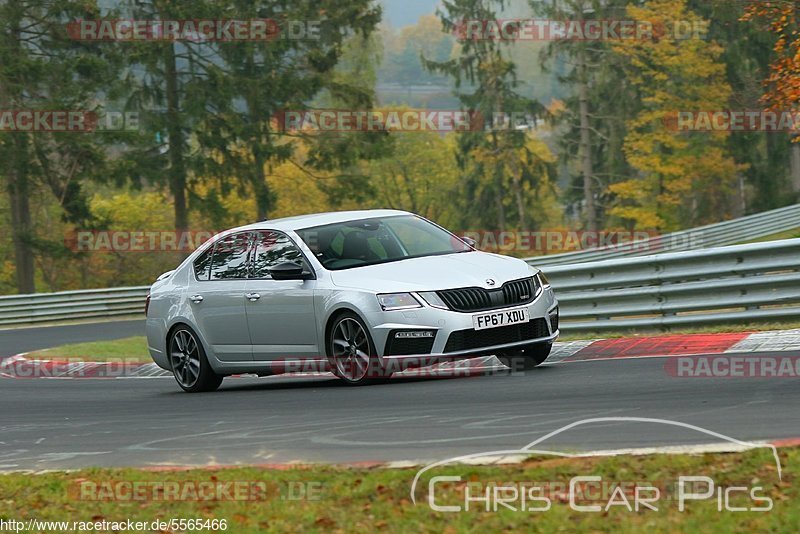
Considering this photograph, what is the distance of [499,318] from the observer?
36.2 feet

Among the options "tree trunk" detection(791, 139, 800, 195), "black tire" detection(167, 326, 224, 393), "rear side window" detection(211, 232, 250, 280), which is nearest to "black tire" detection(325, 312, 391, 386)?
"rear side window" detection(211, 232, 250, 280)

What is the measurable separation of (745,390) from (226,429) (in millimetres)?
3636

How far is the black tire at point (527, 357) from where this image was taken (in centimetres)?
1152

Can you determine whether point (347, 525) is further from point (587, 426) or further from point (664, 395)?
point (664, 395)

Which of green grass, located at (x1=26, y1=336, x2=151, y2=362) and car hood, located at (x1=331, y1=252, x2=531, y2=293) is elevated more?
car hood, located at (x1=331, y1=252, x2=531, y2=293)

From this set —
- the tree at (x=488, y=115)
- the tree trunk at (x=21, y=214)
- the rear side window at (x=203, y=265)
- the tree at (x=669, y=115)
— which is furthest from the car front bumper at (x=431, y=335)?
the tree at (x=488, y=115)

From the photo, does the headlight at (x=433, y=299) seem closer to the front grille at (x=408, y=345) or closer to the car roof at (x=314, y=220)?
the front grille at (x=408, y=345)

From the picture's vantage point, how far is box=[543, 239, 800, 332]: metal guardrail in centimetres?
1327

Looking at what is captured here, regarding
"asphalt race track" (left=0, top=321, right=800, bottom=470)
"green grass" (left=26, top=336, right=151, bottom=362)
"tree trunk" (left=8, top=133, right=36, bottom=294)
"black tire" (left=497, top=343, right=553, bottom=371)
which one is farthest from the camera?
"tree trunk" (left=8, top=133, right=36, bottom=294)

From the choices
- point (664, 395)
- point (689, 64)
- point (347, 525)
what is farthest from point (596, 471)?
point (689, 64)

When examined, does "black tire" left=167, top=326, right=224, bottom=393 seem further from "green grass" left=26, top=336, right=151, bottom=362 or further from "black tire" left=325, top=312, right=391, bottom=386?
"green grass" left=26, top=336, right=151, bottom=362

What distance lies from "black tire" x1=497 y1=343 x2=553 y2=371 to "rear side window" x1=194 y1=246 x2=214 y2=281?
3.14 metres

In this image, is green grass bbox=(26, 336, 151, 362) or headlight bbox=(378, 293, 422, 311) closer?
headlight bbox=(378, 293, 422, 311)

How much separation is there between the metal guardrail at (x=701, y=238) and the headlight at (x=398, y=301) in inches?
949
